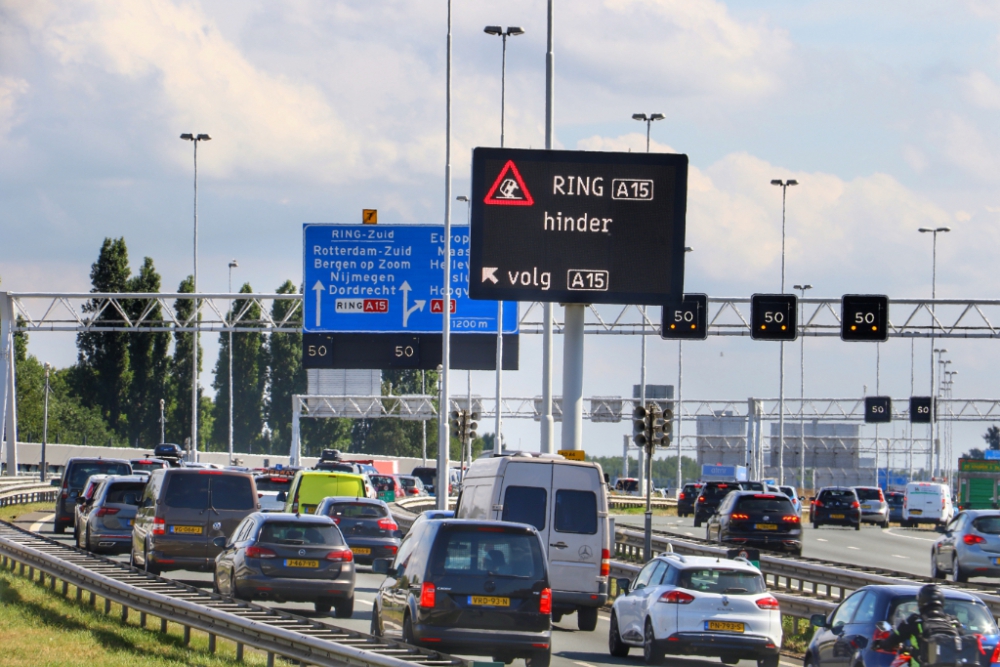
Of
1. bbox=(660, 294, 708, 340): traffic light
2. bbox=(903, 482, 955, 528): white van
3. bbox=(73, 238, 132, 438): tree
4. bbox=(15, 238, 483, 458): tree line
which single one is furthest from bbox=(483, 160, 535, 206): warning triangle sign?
bbox=(73, 238, 132, 438): tree

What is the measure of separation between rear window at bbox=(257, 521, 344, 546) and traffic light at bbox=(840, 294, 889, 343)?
25879mm

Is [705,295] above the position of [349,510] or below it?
above

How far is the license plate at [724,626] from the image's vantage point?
18.4 metres

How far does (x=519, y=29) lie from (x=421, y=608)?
34356 millimetres

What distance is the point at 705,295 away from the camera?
147 ft

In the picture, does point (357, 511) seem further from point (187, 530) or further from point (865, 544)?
point (865, 544)

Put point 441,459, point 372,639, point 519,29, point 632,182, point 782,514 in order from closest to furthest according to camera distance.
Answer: point 372,639 → point 632,182 → point 782,514 → point 441,459 → point 519,29

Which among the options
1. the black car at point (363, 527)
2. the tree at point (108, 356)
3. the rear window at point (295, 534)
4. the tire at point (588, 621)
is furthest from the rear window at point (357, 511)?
the tree at point (108, 356)

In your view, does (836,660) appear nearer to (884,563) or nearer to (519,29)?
(884,563)

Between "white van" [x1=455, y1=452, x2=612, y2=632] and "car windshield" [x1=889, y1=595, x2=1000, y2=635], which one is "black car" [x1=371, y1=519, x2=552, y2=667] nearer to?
"car windshield" [x1=889, y1=595, x2=1000, y2=635]

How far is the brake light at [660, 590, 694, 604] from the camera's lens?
18.6 metres

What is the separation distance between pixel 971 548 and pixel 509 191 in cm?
1302

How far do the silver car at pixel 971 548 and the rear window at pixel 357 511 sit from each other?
38.1ft

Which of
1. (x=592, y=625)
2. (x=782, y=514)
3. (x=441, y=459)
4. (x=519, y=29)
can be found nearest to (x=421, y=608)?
(x=592, y=625)
